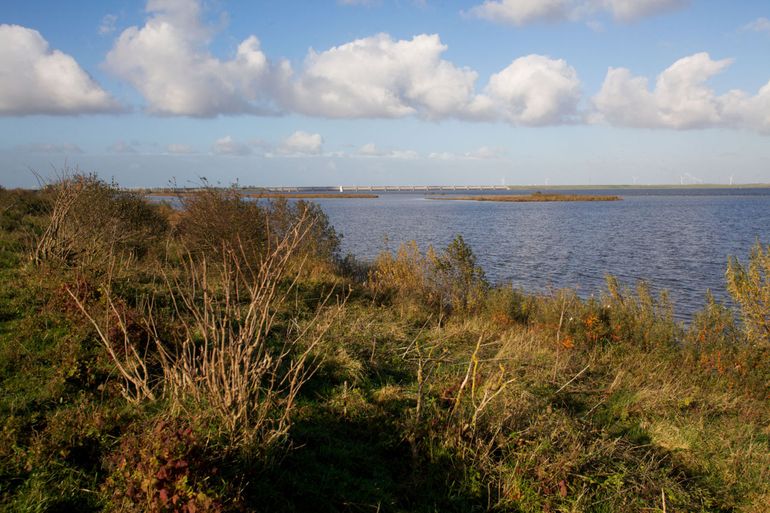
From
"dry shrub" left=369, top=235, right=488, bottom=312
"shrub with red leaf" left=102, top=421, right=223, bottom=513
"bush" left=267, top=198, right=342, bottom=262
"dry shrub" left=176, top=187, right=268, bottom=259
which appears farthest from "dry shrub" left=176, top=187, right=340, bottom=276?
"shrub with red leaf" left=102, top=421, right=223, bottom=513

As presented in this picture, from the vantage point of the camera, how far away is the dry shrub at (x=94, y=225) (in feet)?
30.8

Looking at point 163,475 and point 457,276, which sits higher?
point 163,475

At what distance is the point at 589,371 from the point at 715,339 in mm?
3785

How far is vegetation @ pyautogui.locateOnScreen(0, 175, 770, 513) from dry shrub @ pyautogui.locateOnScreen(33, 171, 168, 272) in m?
0.10

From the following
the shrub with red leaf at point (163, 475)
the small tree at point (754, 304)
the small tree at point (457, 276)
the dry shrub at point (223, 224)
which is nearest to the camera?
the shrub with red leaf at point (163, 475)

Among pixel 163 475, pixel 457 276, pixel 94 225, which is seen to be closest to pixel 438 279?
pixel 457 276

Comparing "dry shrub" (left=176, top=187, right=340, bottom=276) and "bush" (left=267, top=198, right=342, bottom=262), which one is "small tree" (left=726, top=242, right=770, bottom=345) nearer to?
"dry shrub" (left=176, top=187, right=340, bottom=276)

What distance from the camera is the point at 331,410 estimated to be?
5.81m

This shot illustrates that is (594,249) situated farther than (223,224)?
Yes

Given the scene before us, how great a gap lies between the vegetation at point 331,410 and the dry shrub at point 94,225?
0.10 meters

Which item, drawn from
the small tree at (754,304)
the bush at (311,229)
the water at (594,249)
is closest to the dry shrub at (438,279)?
the water at (594,249)

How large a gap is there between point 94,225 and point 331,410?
9589mm

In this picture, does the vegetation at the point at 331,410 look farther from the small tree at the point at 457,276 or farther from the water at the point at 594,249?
the water at the point at 594,249

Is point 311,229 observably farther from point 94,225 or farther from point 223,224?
point 94,225
